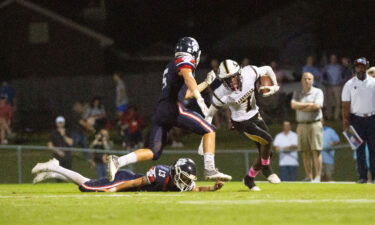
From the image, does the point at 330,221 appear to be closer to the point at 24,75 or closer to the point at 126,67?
the point at 24,75

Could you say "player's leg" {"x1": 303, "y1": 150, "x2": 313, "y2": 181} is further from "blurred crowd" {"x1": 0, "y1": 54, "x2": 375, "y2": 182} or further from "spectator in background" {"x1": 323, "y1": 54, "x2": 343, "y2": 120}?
"spectator in background" {"x1": 323, "y1": 54, "x2": 343, "y2": 120}

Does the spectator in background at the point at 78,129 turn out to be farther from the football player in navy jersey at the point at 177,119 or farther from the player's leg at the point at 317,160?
the football player in navy jersey at the point at 177,119

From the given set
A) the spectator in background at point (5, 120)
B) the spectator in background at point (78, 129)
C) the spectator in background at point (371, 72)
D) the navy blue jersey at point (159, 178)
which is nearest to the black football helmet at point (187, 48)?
the navy blue jersey at point (159, 178)

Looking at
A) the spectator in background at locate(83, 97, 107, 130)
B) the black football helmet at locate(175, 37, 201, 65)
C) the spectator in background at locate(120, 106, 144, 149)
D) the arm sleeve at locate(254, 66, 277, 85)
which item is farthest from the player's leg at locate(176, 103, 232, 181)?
the spectator in background at locate(83, 97, 107, 130)

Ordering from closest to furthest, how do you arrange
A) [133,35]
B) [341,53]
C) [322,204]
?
[322,204]
[341,53]
[133,35]

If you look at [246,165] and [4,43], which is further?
[4,43]

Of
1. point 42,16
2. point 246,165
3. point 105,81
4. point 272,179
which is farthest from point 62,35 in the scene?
point 272,179

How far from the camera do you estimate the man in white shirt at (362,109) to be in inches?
616

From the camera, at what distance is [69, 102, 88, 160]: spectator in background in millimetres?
22609

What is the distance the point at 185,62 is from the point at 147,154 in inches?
47.5

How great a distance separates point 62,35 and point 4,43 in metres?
2.85

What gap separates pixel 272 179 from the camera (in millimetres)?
13883

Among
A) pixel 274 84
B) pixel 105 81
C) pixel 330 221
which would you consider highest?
Answer: pixel 105 81

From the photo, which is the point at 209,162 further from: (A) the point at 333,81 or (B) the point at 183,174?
(A) the point at 333,81
